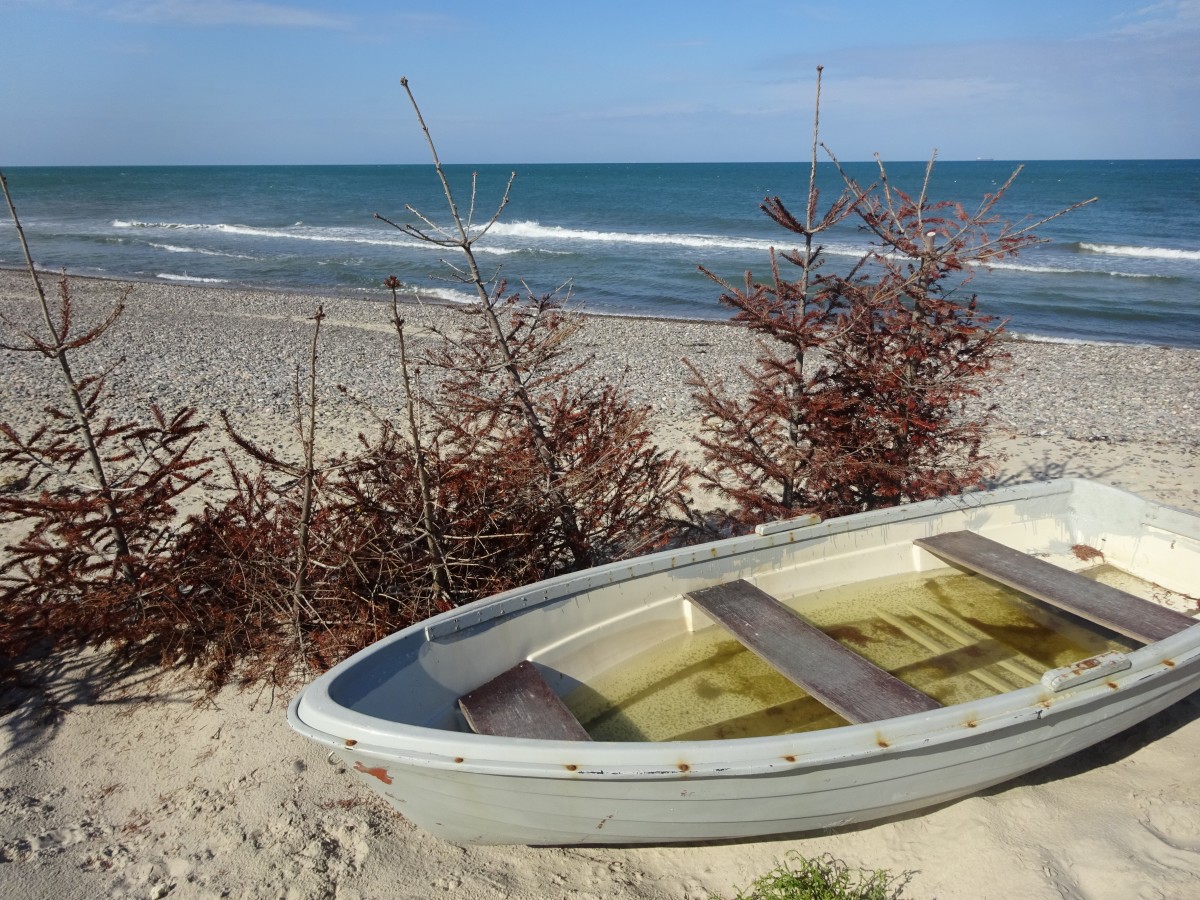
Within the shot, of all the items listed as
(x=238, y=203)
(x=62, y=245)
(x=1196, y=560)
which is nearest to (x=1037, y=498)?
(x=1196, y=560)

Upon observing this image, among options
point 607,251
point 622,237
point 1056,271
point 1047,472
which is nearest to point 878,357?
point 1047,472

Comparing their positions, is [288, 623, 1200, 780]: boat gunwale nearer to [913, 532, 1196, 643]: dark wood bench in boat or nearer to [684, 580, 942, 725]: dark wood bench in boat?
[684, 580, 942, 725]: dark wood bench in boat

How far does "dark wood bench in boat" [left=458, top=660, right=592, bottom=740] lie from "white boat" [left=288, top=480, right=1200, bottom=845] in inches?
0.5

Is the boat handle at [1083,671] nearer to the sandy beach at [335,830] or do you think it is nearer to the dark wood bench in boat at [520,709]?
the sandy beach at [335,830]

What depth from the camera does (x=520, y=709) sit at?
12.1 ft

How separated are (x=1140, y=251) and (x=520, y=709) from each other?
34.8 m

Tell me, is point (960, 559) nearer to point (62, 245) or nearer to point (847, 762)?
point (847, 762)

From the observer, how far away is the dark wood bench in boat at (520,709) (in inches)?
138

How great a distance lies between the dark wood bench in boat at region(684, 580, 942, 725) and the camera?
11.8 feet

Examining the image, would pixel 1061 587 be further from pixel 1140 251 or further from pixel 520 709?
pixel 1140 251

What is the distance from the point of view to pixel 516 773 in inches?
113

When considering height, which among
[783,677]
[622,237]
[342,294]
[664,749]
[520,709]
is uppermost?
[622,237]

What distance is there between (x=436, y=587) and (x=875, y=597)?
279 centimetres

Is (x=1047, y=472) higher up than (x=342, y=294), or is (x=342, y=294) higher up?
(x=342, y=294)
